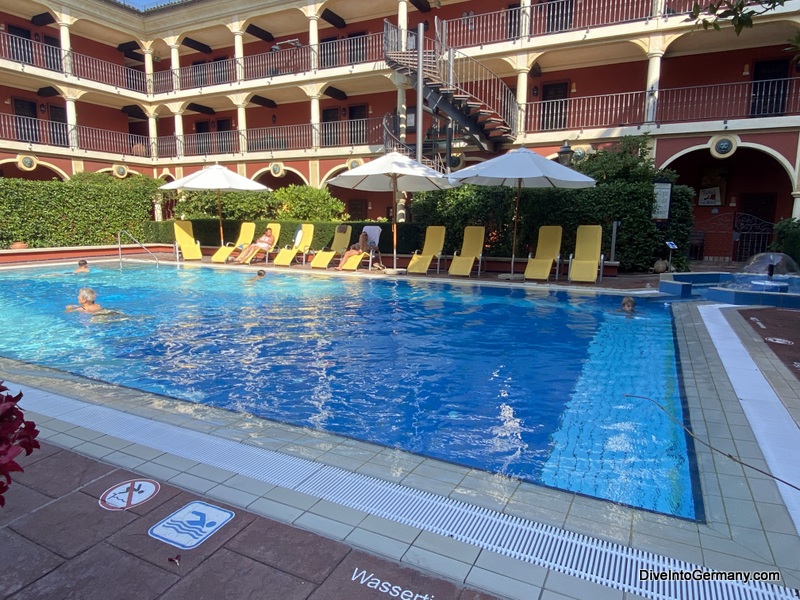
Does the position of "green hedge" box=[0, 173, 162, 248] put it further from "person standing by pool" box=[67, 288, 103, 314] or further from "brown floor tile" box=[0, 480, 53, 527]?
"brown floor tile" box=[0, 480, 53, 527]

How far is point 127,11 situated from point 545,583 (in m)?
28.8

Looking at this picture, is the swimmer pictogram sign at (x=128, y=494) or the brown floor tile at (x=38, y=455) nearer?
the swimmer pictogram sign at (x=128, y=494)

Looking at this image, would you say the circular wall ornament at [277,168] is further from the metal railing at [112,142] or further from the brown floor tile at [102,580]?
the brown floor tile at [102,580]

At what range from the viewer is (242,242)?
15.3m

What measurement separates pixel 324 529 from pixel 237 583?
1.50 feet

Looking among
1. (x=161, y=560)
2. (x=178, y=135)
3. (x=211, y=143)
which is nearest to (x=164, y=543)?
(x=161, y=560)

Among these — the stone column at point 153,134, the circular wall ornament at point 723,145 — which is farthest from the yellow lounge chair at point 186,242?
the circular wall ornament at point 723,145

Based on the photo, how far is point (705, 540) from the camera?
2.29 meters

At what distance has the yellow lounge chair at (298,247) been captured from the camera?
14.0m

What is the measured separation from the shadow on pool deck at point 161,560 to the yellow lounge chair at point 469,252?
31.6 ft

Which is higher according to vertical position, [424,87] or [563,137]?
[424,87]

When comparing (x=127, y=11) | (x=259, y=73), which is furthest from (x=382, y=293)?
(x=127, y=11)

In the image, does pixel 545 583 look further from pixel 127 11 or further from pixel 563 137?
pixel 127 11

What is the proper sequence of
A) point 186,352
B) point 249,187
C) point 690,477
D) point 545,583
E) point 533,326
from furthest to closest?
point 249,187
point 533,326
point 186,352
point 690,477
point 545,583
